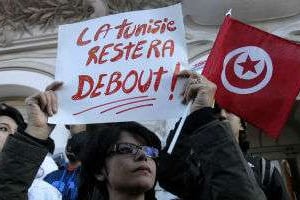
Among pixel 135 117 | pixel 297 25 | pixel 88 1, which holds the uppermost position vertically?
pixel 88 1

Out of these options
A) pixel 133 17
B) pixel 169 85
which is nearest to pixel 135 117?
pixel 169 85

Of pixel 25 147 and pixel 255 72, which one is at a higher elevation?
pixel 255 72

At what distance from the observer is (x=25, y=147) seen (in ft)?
5.48

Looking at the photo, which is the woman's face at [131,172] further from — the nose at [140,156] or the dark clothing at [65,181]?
the dark clothing at [65,181]

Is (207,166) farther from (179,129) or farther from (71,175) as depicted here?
(71,175)

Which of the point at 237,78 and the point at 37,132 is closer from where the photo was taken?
the point at 37,132

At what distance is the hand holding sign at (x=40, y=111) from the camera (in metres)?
1.75

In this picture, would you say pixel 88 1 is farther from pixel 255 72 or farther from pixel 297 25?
pixel 255 72

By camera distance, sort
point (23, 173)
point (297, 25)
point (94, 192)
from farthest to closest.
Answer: point (297, 25) < point (94, 192) < point (23, 173)

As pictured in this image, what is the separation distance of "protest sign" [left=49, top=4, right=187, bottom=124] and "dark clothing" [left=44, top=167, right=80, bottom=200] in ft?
1.61

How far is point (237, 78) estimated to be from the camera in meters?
2.09

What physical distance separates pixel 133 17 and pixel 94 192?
70 centimetres

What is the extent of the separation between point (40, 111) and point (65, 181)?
0.70m

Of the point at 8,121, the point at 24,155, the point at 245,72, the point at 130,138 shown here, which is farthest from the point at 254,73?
the point at 8,121
